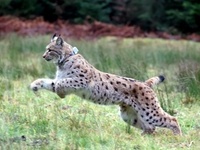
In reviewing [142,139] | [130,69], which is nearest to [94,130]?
[142,139]

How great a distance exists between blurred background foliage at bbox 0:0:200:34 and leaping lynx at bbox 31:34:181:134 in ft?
93.1

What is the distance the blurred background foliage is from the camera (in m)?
38.9

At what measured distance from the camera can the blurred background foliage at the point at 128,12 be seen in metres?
38.9

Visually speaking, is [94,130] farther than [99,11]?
No

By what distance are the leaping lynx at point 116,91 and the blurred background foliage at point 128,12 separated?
93.1 feet

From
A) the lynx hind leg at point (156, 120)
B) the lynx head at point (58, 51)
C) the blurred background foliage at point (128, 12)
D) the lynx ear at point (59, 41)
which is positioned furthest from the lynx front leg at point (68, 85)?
the blurred background foliage at point (128, 12)

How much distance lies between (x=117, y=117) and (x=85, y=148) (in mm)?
2489

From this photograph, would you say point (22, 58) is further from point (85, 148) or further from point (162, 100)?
point (85, 148)

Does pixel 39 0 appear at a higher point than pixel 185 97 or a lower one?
higher

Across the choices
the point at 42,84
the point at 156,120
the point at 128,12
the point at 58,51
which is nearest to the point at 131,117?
the point at 156,120

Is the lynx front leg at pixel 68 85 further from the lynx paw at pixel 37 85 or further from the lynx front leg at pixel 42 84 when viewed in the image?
the lynx paw at pixel 37 85

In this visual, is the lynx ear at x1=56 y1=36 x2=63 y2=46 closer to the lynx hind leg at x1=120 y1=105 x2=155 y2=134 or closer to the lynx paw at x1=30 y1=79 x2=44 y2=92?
the lynx paw at x1=30 y1=79 x2=44 y2=92

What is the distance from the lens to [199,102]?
37.7ft

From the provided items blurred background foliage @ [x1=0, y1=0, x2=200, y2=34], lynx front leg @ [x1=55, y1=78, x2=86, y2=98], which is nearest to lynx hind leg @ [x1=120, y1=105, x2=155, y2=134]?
lynx front leg @ [x1=55, y1=78, x2=86, y2=98]
